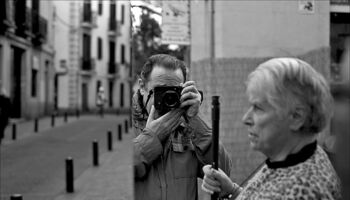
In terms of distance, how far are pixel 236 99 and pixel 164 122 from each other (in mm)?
644

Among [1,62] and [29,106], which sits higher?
[1,62]

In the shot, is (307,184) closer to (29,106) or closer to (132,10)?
(132,10)

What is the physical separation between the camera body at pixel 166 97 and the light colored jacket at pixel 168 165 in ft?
0.24

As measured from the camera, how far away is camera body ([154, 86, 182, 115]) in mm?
1170

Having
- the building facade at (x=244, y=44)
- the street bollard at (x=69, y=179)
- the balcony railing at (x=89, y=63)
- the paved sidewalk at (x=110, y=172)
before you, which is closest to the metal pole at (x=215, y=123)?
the building facade at (x=244, y=44)

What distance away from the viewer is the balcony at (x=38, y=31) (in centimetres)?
269

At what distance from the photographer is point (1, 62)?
3.17 meters

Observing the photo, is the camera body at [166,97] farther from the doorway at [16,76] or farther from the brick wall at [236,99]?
the doorway at [16,76]

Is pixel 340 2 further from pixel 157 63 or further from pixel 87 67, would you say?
pixel 87 67

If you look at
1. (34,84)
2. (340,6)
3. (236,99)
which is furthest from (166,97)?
(34,84)

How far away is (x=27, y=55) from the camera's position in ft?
9.62

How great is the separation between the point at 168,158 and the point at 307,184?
17.8 inches

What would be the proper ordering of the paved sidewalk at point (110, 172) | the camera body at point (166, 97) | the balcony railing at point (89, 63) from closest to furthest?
the camera body at point (166, 97)
the balcony railing at point (89, 63)
the paved sidewalk at point (110, 172)

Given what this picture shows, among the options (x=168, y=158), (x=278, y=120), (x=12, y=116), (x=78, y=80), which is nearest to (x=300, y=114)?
(x=278, y=120)
